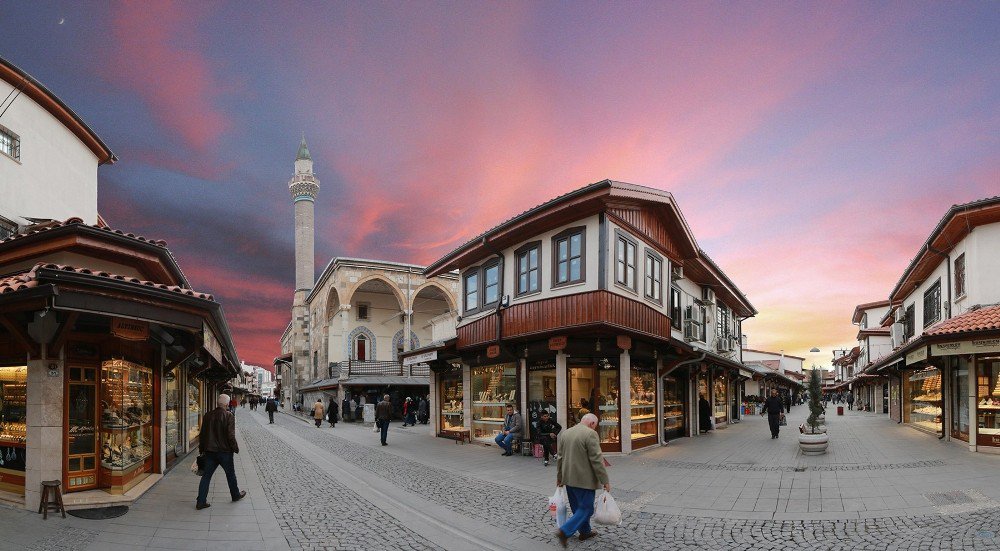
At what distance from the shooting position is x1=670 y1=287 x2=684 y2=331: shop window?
19.5 metres

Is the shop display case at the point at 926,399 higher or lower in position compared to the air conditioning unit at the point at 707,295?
lower

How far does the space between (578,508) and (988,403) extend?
12.6 meters

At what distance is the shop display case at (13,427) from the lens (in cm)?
832

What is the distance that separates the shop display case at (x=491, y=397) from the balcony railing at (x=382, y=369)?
21.0 meters

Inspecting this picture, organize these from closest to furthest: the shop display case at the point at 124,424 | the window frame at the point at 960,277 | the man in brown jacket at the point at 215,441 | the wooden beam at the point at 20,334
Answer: the wooden beam at the point at 20,334 < the man in brown jacket at the point at 215,441 < the shop display case at the point at 124,424 < the window frame at the point at 960,277

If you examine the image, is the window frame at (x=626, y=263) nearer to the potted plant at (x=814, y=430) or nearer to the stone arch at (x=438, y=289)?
the potted plant at (x=814, y=430)

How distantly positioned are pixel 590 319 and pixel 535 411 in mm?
3177

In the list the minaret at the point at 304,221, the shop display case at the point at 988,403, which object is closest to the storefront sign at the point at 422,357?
the shop display case at the point at 988,403

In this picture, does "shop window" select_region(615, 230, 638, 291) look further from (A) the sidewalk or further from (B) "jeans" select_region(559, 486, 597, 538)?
(B) "jeans" select_region(559, 486, 597, 538)

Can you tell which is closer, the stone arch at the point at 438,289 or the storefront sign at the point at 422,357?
the storefront sign at the point at 422,357

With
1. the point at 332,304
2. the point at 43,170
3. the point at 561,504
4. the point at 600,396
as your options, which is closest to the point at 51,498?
the point at 561,504

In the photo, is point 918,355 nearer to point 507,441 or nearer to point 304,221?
point 507,441

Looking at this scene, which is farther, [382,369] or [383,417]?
[382,369]

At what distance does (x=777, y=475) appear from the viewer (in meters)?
11.4
